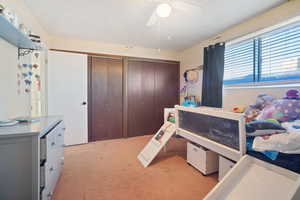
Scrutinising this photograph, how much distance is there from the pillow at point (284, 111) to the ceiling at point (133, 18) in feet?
4.40

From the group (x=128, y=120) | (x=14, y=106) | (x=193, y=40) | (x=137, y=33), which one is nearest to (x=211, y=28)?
(x=193, y=40)

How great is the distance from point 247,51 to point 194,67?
3.95 ft

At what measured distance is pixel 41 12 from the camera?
6.59ft

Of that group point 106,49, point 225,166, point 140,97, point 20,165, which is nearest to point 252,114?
point 225,166

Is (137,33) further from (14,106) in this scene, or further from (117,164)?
(117,164)

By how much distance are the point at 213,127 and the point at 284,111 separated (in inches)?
26.0

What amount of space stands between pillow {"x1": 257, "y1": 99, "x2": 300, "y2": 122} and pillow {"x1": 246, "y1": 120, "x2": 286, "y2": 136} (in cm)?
36

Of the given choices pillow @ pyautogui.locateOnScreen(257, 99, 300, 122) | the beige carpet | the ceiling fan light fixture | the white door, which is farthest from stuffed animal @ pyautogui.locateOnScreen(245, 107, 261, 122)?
the white door

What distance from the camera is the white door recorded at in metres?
2.68

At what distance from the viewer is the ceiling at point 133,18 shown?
1812mm

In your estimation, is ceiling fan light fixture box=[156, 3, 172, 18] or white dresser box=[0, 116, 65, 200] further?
ceiling fan light fixture box=[156, 3, 172, 18]

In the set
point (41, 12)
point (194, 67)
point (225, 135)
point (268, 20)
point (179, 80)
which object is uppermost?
point (41, 12)

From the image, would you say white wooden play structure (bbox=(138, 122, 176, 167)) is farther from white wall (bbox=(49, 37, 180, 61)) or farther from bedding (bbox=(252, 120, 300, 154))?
white wall (bbox=(49, 37, 180, 61))

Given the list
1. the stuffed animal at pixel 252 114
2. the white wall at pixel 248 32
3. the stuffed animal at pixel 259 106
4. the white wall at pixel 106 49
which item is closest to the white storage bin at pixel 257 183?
the stuffed animal at pixel 252 114
